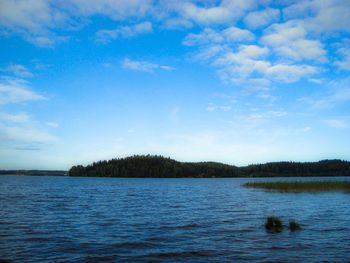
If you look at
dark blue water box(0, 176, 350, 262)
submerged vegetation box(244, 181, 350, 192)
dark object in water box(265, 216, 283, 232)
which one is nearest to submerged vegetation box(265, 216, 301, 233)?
dark object in water box(265, 216, 283, 232)

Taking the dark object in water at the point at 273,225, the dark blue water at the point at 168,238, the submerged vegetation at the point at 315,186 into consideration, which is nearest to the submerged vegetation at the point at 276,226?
the dark object in water at the point at 273,225

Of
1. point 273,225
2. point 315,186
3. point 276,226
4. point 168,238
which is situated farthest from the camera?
point 315,186

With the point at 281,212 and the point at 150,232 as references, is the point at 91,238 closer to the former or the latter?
the point at 150,232

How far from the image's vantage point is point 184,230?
2741 cm

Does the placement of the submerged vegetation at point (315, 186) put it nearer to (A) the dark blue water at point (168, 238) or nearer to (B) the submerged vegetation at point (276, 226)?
(A) the dark blue water at point (168, 238)

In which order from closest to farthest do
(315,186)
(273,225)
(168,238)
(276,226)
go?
(168,238), (276,226), (273,225), (315,186)

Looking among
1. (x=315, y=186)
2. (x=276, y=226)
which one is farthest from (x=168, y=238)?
(x=315, y=186)

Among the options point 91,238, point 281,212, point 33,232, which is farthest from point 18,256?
point 281,212

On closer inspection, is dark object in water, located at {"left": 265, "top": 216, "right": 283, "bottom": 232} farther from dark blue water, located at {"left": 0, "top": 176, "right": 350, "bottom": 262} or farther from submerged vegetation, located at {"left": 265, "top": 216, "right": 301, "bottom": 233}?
dark blue water, located at {"left": 0, "top": 176, "right": 350, "bottom": 262}

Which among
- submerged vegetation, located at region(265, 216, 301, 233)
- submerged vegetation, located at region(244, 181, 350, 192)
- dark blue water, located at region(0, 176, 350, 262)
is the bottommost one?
dark blue water, located at region(0, 176, 350, 262)

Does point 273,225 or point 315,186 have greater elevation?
point 315,186

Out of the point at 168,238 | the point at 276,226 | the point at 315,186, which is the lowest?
the point at 168,238

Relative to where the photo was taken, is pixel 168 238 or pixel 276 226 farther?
pixel 276 226

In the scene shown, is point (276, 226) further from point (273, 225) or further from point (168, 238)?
point (168, 238)
